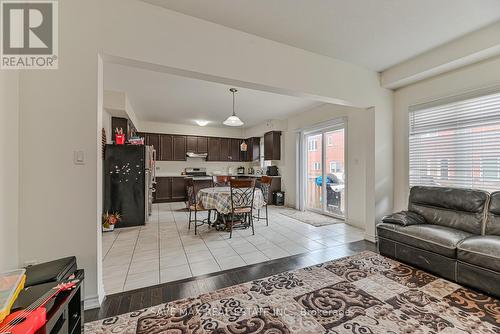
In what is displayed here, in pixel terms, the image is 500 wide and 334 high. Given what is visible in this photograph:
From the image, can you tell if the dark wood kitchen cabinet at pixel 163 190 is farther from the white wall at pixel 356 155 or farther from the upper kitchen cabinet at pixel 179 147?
the white wall at pixel 356 155

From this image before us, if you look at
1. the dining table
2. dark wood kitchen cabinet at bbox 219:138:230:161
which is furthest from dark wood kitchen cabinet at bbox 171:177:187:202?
the dining table

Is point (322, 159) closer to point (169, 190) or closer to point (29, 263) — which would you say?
point (169, 190)

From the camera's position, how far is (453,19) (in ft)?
7.27

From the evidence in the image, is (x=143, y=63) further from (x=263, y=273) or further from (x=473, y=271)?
(x=473, y=271)

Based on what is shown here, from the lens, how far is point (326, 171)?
527 cm

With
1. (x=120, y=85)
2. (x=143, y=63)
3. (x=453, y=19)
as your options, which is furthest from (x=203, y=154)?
(x=453, y=19)

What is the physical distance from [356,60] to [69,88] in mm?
3544

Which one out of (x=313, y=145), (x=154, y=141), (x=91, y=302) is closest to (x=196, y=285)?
(x=91, y=302)

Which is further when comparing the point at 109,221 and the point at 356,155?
the point at 356,155

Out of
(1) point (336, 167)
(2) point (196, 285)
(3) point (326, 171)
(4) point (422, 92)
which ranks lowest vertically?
(2) point (196, 285)

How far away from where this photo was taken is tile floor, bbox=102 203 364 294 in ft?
7.84

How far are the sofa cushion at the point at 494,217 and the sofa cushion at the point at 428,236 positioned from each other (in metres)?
0.20

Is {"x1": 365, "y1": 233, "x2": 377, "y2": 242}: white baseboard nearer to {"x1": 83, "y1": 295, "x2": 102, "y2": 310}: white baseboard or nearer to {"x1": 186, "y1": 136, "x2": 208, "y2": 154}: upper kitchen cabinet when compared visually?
{"x1": 83, "y1": 295, "x2": 102, "y2": 310}: white baseboard

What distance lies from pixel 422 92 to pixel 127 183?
17.9 feet
